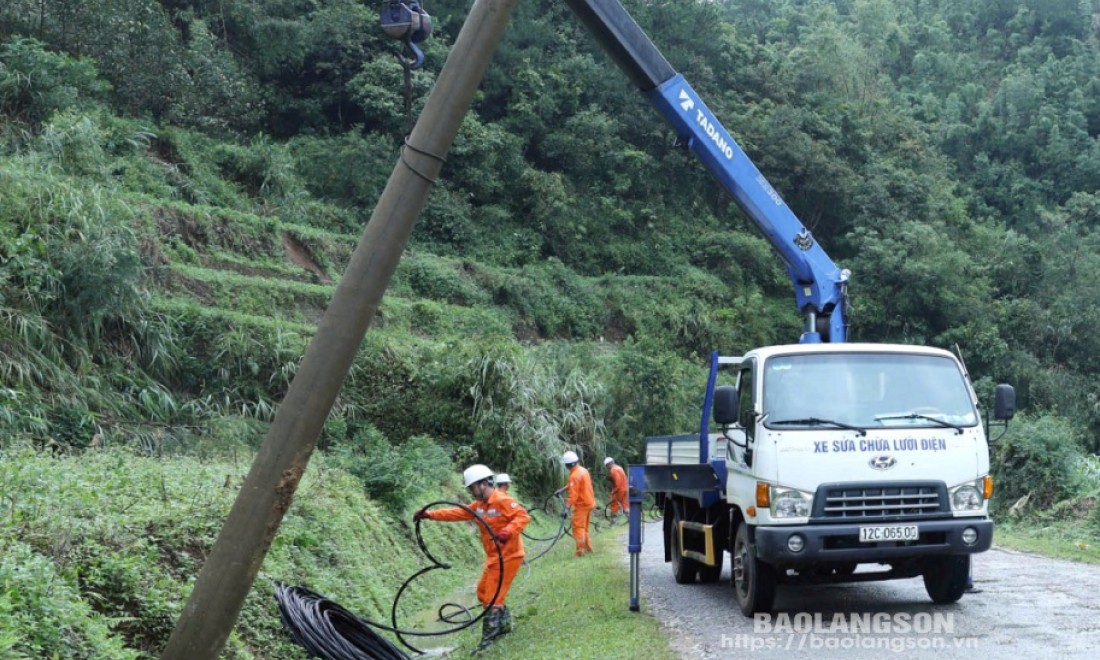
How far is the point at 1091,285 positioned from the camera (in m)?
45.5

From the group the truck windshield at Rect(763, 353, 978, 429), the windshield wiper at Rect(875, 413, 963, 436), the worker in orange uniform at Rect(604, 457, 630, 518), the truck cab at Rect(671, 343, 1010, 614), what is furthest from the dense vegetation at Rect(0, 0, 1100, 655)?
the windshield wiper at Rect(875, 413, 963, 436)

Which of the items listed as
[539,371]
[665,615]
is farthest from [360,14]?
[665,615]

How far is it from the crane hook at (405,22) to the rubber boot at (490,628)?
18.7 feet

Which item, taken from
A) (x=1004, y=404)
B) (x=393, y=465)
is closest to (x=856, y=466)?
(x=1004, y=404)

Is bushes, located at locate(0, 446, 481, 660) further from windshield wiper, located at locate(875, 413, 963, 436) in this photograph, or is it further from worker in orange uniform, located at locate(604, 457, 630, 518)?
worker in orange uniform, located at locate(604, 457, 630, 518)

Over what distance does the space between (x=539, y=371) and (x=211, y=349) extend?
7.78 metres

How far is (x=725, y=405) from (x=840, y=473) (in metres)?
1.18

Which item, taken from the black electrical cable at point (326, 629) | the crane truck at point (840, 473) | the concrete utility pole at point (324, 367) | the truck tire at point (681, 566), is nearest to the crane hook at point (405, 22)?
the concrete utility pole at point (324, 367)

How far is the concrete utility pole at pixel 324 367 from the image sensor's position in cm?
623

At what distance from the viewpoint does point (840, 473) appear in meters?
9.64

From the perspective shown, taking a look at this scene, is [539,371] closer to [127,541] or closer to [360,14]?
[127,541]

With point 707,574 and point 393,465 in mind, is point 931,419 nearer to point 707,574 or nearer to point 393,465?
point 707,574

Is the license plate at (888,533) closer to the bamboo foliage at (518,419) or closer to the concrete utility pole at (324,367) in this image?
the concrete utility pole at (324,367)

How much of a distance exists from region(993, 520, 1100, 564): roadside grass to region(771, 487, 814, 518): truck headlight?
6.01m
